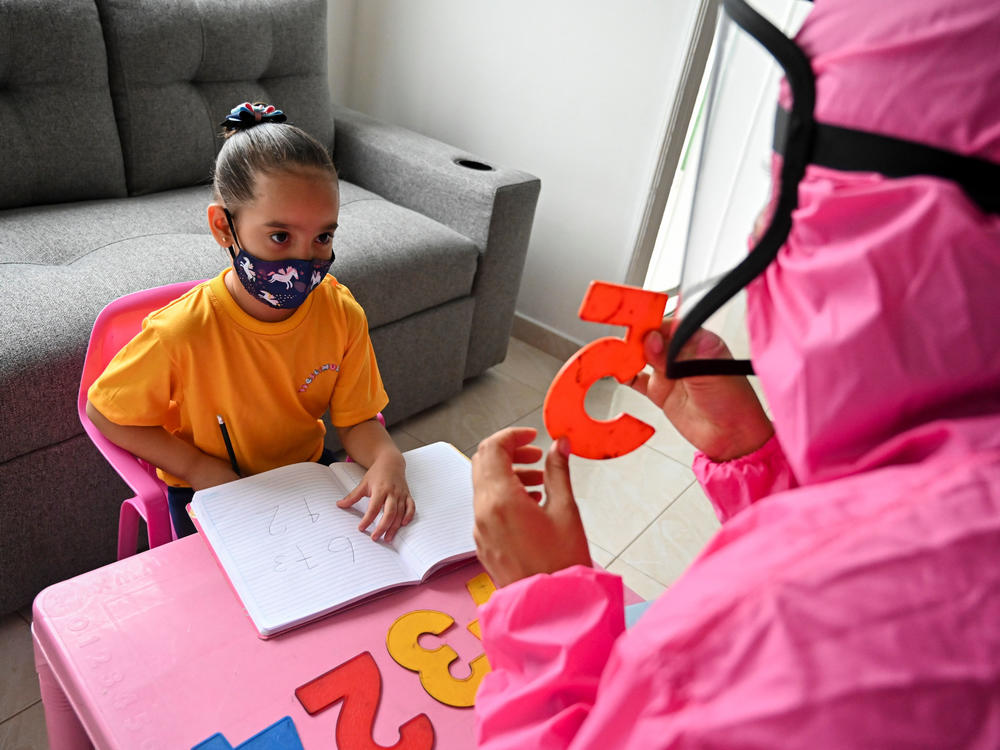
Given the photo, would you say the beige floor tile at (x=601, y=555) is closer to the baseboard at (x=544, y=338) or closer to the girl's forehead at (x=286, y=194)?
the baseboard at (x=544, y=338)

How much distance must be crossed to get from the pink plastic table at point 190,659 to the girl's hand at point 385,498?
0.37 ft

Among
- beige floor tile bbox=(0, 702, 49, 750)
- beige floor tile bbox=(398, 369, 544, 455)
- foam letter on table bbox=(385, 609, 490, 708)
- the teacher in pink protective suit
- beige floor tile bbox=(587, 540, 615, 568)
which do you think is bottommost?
beige floor tile bbox=(398, 369, 544, 455)

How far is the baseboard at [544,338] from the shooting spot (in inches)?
113

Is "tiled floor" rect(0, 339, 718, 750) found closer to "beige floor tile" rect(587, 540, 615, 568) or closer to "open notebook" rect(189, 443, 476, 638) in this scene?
"beige floor tile" rect(587, 540, 615, 568)

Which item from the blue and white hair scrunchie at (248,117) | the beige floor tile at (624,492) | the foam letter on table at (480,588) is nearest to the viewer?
the foam letter on table at (480,588)

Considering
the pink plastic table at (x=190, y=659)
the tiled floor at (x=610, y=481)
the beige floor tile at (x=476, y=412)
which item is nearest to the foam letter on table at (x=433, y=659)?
the pink plastic table at (x=190, y=659)

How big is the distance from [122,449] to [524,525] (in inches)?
28.4

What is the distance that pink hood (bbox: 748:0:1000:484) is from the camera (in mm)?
452

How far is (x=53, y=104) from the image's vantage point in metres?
1.86

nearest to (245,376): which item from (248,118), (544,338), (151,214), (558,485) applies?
(248,118)

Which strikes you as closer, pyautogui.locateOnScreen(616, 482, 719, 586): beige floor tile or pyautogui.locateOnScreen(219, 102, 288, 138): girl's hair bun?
pyautogui.locateOnScreen(219, 102, 288, 138): girl's hair bun

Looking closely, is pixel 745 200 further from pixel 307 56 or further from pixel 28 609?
pixel 307 56

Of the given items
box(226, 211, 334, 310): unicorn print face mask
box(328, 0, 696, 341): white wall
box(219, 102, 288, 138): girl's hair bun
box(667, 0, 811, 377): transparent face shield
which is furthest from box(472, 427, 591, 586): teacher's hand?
box(328, 0, 696, 341): white wall

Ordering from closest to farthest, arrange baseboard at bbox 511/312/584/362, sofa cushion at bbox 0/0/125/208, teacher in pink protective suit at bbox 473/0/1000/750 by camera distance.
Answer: teacher in pink protective suit at bbox 473/0/1000/750 < sofa cushion at bbox 0/0/125/208 < baseboard at bbox 511/312/584/362
